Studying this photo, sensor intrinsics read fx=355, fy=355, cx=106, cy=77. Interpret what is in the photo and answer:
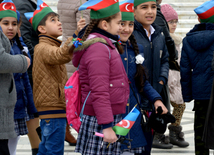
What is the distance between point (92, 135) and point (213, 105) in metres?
1.12

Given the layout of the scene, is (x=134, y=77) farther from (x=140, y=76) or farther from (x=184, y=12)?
(x=184, y=12)

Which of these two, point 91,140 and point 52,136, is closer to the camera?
point 91,140

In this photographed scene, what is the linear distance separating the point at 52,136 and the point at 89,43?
4.38 feet

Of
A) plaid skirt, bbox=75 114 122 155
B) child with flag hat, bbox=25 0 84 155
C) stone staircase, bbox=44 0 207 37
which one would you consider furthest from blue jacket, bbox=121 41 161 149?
stone staircase, bbox=44 0 207 37

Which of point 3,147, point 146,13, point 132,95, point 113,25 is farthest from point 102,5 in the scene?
point 3,147

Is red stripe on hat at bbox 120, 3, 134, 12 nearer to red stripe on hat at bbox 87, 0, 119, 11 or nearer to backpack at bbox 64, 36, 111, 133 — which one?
red stripe on hat at bbox 87, 0, 119, 11

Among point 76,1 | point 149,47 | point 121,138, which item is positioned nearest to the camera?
point 121,138

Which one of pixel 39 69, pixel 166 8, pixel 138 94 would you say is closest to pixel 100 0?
pixel 138 94

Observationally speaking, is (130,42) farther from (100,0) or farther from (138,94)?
(100,0)

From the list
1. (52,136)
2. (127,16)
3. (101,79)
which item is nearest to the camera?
(101,79)

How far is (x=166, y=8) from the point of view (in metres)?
5.39

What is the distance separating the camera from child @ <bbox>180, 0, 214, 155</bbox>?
11.8 feet

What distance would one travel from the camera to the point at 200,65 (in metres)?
3.66

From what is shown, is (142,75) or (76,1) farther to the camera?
(76,1)
